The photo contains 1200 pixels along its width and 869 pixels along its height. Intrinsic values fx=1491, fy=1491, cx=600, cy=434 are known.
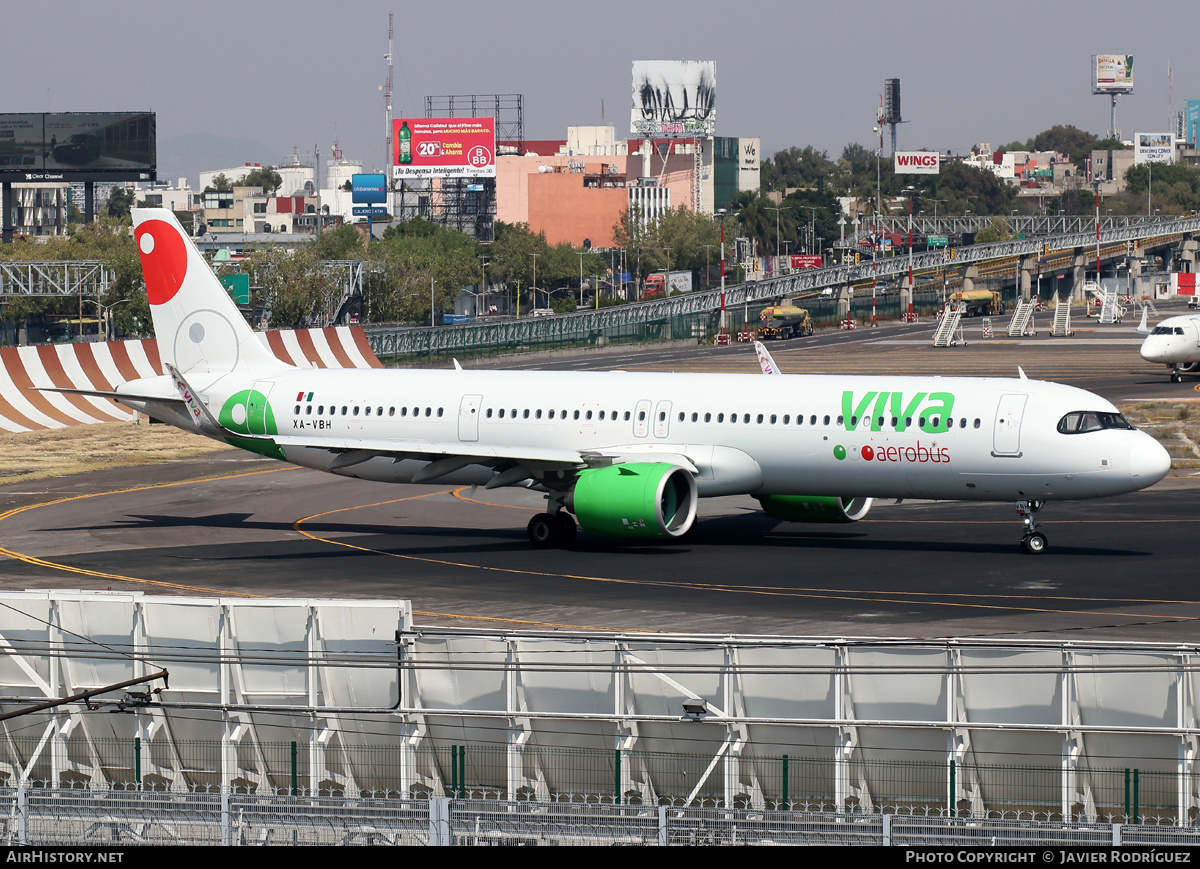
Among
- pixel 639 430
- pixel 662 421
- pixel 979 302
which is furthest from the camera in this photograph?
pixel 979 302

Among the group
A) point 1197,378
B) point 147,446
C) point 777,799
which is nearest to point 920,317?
point 1197,378

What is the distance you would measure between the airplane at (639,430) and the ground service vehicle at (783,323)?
10750 cm

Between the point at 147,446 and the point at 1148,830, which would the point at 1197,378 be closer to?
the point at 147,446

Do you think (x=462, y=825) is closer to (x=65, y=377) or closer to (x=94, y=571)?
(x=94, y=571)

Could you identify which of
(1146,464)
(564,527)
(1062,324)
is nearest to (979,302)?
(1062,324)

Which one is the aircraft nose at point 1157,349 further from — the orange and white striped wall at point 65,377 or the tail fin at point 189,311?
the tail fin at point 189,311

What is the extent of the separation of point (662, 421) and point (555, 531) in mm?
4462

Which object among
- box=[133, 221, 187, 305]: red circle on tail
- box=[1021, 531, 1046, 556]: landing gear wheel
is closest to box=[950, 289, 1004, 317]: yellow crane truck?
box=[133, 221, 187, 305]: red circle on tail

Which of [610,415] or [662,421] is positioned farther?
[610,415]

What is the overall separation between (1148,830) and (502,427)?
30.2 metres

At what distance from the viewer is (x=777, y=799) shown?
791 inches

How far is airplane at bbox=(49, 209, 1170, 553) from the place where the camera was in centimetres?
3928

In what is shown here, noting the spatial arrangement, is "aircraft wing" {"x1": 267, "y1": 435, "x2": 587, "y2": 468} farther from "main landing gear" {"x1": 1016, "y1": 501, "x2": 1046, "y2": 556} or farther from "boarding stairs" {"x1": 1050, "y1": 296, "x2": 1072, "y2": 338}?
"boarding stairs" {"x1": 1050, "y1": 296, "x2": 1072, "y2": 338}

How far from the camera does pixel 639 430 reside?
43.2 metres
